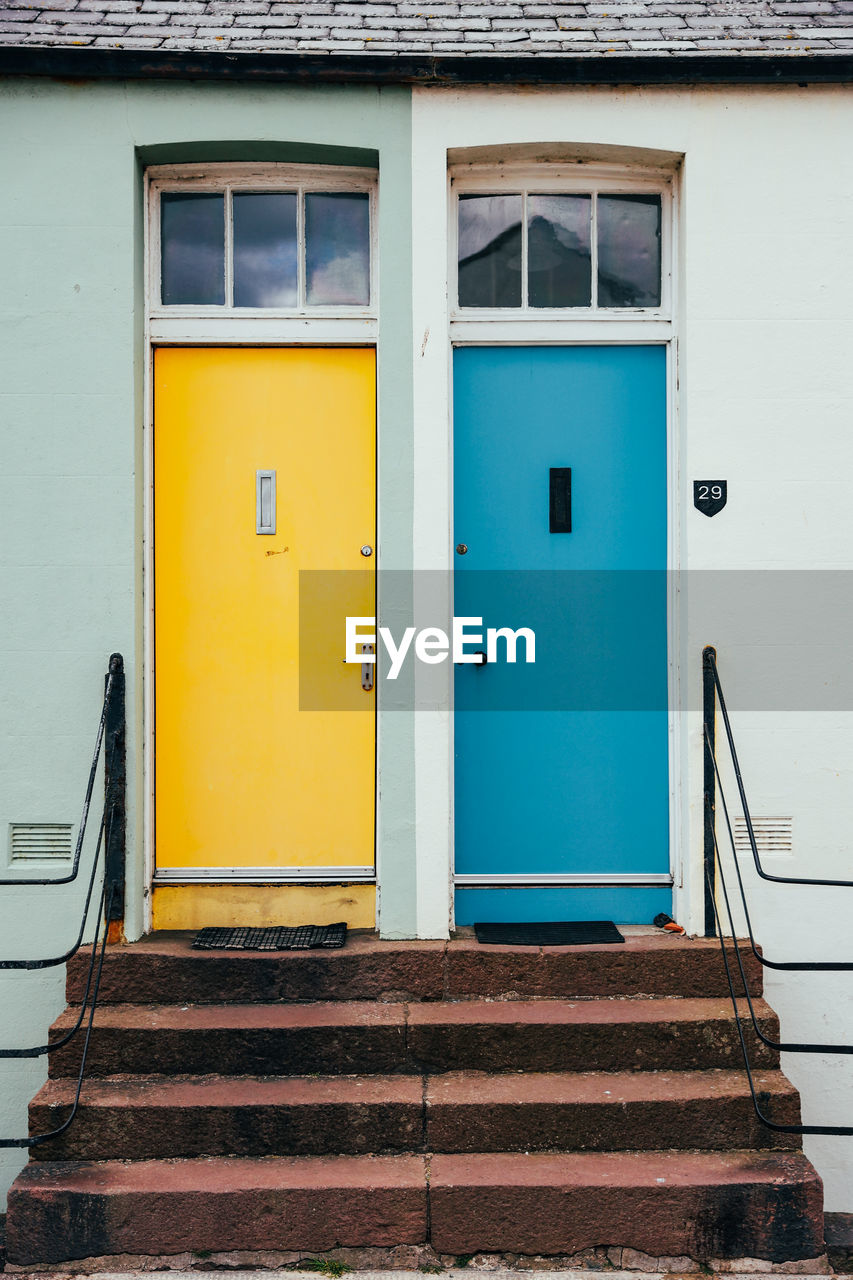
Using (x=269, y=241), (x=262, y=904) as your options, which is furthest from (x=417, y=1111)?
(x=269, y=241)

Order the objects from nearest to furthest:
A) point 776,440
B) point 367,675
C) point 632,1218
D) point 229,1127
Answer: point 632,1218, point 229,1127, point 776,440, point 367,675

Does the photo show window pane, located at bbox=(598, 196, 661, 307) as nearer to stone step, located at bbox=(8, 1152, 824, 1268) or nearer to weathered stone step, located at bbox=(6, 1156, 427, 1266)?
stone step, located at bbox=(8, 1152, 824, 1268)

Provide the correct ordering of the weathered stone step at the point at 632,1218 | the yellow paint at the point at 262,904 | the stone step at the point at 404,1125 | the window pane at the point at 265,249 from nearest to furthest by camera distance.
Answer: the weathered stone step at the point at 632,1218, the stone step at the point at 404,1125, the yellow paint at the point at 262,904, the window pane at the point at 265,249

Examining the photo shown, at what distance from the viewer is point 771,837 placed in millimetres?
4133

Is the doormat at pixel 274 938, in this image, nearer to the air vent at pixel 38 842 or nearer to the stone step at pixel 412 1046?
the stone step at pixel 412 1046

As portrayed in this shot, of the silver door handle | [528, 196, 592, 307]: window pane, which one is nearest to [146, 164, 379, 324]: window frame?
[528, 196, 592, 307]: window pane

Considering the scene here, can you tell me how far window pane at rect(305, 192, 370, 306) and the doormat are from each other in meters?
2.83

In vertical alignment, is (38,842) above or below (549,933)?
above

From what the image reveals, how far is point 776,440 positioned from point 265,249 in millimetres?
2453

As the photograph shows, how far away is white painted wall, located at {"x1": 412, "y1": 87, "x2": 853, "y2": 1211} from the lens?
4.09 metres

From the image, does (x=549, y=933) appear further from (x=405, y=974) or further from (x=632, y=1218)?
(x=632, y=1218)

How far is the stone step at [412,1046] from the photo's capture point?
3.62 m

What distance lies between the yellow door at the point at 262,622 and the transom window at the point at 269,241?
0.27 m

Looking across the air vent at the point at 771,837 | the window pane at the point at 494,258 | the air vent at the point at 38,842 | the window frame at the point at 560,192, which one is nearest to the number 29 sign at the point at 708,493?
the window frame at the point at 560,192
